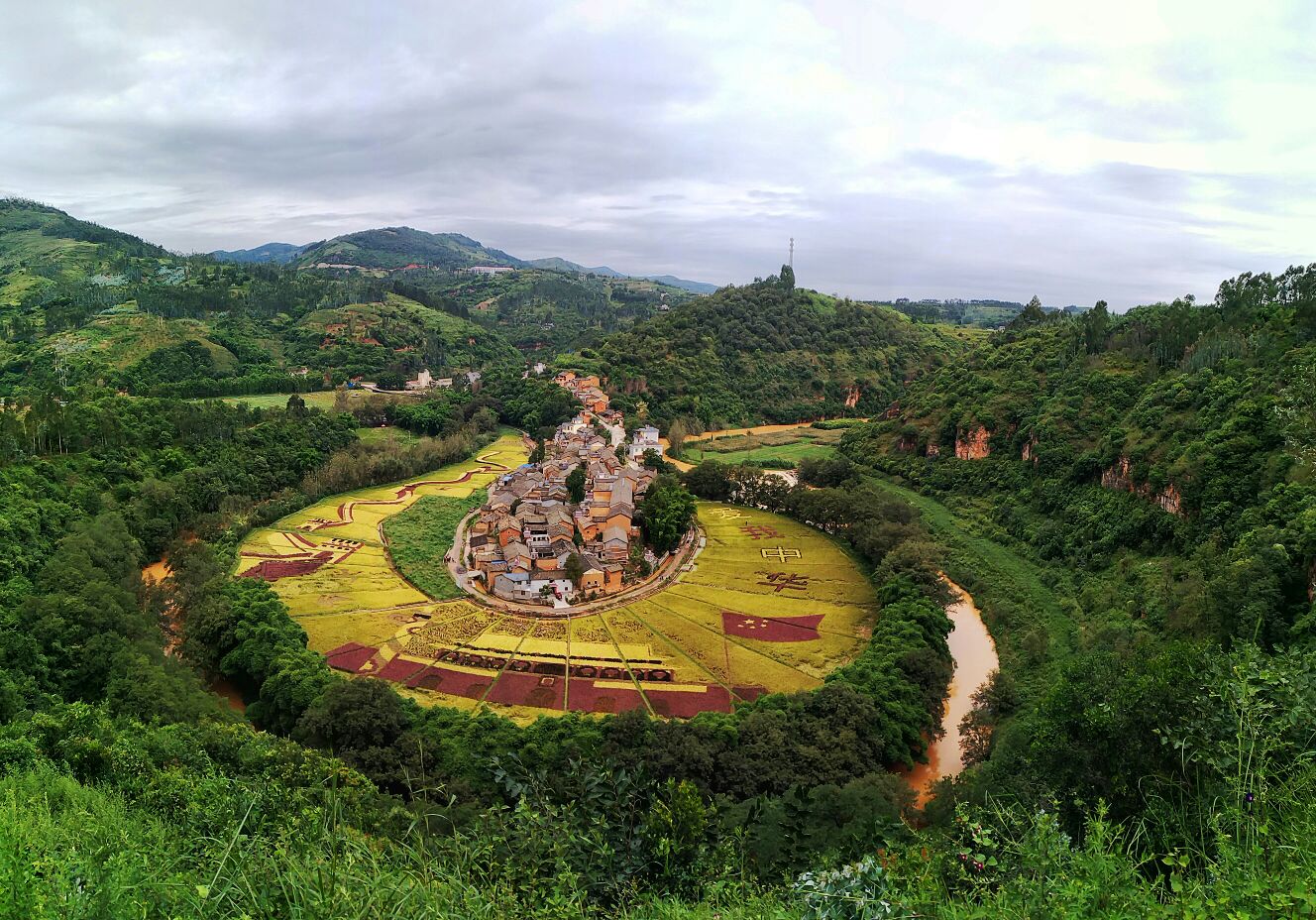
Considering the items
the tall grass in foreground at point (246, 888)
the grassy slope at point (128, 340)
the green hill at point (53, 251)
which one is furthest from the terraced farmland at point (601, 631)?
the green hill at point (53, 251)

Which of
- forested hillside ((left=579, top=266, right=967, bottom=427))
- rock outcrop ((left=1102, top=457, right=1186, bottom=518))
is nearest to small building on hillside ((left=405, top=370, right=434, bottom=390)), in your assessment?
forested hillside ((left=579, top=266, right=967, bottom=427))

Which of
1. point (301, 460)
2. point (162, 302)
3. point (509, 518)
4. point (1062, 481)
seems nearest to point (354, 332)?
point (162, 302)

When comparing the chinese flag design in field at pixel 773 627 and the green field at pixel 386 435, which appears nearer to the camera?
the chinese flag design in field at pixel 773 627

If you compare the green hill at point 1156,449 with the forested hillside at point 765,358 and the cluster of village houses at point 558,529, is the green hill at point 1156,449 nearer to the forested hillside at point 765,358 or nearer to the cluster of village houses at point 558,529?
the forested hillside at point 765,358

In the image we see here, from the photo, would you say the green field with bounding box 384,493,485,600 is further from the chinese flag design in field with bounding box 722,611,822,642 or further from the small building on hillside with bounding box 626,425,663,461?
the small building on hillside with bounding box 626,425,663,461

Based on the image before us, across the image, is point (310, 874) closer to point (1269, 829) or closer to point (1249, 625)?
point (1269, 829)

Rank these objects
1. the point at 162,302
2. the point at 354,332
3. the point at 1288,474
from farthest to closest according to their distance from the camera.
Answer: the point at 354,332 → the point at 162,302 → the point at 1288,474
